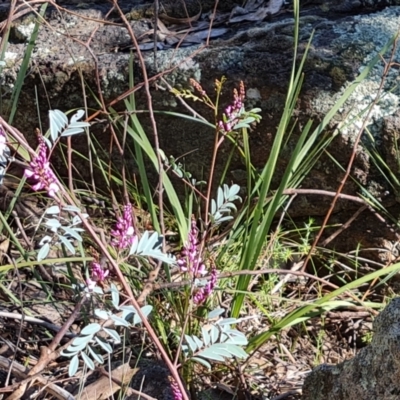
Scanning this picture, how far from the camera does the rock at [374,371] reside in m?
1.12

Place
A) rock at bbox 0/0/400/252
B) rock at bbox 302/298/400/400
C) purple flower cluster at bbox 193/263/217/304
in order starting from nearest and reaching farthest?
rock at bbox 302/298/400/400 < purple flower cluster at bbox 193/263/217/304 < rock at bbox 0/0/400/252

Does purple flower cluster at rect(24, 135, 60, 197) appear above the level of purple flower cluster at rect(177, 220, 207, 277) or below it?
above

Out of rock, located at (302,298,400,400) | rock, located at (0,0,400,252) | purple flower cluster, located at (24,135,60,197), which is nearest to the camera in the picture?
purple flower cluster, located at (24,135,60,197)

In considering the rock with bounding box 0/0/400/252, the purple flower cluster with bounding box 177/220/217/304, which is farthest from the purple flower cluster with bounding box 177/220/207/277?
the rock with bounding box 0/0/400/252

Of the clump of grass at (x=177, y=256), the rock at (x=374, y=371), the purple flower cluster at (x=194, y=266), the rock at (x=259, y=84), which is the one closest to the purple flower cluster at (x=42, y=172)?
the clump of grass at (x=177, y=256)

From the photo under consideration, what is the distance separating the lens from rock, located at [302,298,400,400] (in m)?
1.12

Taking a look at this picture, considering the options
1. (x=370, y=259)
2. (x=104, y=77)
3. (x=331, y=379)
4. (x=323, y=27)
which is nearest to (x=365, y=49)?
(x=323, y=27)

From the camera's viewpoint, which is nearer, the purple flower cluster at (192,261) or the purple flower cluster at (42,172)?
the purple flower cluster at (42,172)

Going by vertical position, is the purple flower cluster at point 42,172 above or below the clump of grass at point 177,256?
above

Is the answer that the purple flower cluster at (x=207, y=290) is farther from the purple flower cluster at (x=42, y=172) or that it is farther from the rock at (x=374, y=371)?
the purple flower cluster at (x=42, y=172)

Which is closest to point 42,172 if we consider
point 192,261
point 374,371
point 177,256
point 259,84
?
A: point 192,261

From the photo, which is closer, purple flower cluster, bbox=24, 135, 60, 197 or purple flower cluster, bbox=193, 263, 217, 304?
purple flower cluster, bbox=24, 135, 60, 197

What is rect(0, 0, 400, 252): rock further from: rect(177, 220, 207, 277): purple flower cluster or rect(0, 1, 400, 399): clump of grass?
rect(177, 220, 207, 277): purple flower cluster

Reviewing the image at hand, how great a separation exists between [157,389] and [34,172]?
699mm
